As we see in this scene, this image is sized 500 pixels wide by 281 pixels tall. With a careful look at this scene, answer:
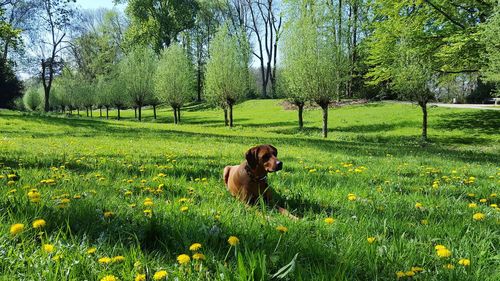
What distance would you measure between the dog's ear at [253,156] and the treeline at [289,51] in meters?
16.6

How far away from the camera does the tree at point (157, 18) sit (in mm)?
55375

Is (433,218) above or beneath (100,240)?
beneath

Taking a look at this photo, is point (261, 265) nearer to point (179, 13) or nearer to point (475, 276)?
point (475, 276)

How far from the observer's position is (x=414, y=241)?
2412mm

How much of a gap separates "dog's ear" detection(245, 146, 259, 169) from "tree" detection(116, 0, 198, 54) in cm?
5622

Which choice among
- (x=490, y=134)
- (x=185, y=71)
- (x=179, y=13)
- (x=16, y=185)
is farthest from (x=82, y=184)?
(x=179, y=13)

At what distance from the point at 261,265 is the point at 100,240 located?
3.60 feet

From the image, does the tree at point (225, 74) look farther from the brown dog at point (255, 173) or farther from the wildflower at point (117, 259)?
the wildflower at point (117, 259)

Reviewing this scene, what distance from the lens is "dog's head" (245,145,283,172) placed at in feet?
11.0

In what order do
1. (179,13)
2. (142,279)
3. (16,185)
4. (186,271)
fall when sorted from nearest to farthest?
(142,279), (186,271), (16,185), (179,13)

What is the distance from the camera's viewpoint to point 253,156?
3.55m

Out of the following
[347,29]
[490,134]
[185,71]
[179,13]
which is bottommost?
[490,134]

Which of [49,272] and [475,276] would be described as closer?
[49,272]

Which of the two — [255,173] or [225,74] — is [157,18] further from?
[255,173]
